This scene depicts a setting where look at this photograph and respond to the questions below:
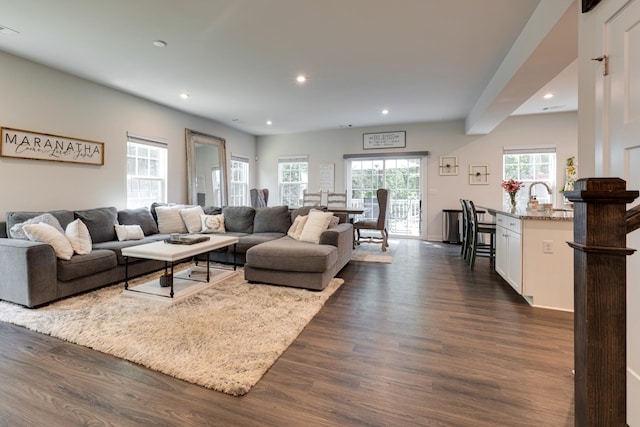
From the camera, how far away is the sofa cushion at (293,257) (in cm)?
311

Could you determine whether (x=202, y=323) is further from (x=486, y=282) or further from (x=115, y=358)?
(x=486, y=282)

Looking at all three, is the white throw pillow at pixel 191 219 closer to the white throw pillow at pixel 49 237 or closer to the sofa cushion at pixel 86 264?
the sofa cushion at pixel 86 264

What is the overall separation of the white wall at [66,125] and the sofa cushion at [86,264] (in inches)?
50.5

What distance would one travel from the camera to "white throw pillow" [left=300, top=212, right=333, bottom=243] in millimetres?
3717

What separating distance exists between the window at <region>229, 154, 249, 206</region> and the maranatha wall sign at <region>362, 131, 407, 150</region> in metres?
3.22

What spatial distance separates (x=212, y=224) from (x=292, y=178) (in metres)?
3.69

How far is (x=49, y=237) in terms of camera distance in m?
2.83

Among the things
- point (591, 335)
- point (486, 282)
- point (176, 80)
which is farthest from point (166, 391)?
point (176, 80)

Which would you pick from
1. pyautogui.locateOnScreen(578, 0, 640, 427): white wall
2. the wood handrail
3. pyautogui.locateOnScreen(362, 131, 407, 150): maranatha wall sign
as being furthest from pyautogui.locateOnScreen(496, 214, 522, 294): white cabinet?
pyautogui.locateOnScreen(362, 131, 407, 150): maranatha wall sign

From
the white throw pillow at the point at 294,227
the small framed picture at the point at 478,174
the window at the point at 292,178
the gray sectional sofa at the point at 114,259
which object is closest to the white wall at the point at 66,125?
the gray sectional sofa at the point at 114,259

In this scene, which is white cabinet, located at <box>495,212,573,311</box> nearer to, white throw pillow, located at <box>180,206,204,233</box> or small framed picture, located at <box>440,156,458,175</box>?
small framed picture, located at <box>440,156,458,175</box>

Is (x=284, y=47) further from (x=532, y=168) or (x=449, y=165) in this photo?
(x=532, y=168)

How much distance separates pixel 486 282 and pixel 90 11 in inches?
195

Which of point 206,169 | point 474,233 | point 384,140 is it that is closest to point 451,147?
point 384,140
